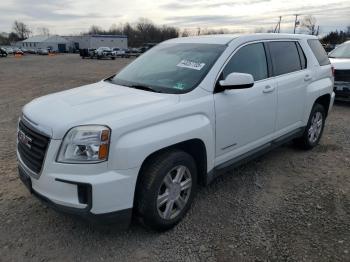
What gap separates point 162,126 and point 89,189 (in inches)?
32.0

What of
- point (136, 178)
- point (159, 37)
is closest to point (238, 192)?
Answer: point (136, 178)

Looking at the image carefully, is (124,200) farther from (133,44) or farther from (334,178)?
(133,44)

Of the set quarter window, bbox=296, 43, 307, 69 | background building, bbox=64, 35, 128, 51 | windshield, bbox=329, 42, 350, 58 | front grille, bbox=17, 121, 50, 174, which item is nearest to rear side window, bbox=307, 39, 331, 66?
quarter window, bbox=296, 43, 307, 69

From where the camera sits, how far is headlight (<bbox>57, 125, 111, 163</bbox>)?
279 centimetres

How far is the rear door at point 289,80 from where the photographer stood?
4.60 m

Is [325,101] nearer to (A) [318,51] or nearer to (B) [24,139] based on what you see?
(A) [318,51]

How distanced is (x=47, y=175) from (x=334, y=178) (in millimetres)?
3636

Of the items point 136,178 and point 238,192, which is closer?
point 136,178

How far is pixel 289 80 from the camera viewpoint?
15.6ft


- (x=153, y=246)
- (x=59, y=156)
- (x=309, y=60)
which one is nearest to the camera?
(x=59, y=156)

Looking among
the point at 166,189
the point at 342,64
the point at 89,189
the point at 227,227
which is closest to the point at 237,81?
the point at 166,189

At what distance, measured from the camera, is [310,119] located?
216 inches

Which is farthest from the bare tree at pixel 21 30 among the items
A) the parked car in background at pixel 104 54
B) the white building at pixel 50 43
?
the parked car in background at pixel 104 54

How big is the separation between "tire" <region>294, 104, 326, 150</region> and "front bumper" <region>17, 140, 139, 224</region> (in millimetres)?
3550
